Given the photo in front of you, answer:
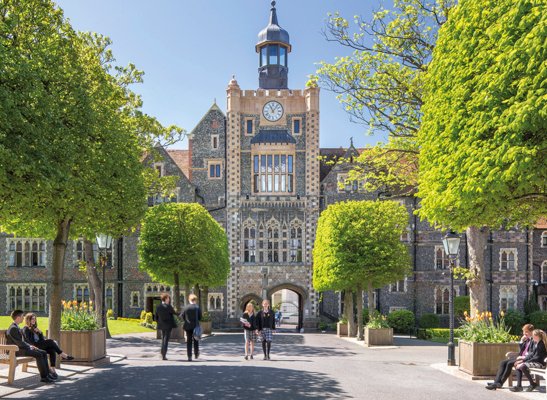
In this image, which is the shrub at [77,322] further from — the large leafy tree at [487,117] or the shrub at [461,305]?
the shrub at [461,305]

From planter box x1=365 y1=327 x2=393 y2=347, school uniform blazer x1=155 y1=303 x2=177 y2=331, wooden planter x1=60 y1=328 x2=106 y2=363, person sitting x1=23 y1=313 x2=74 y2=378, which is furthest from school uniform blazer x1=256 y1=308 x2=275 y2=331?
planter box x1=365 y1=327 x2=393 y2=347

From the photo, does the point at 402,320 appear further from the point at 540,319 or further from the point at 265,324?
the point at 265,324

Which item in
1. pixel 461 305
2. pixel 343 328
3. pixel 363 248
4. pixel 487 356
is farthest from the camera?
pixel 461 305

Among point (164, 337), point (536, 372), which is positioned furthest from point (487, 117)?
point (164, 337)

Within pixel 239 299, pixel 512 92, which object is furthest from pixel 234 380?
pixel 239 299

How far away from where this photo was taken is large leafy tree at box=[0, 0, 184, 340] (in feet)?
38.8

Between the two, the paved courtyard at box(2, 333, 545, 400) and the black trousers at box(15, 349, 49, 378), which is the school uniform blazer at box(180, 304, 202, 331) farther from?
the black trousers at box(15, 349, 49, 378)

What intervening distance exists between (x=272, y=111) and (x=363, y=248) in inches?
799

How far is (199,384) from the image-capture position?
42.5 feet

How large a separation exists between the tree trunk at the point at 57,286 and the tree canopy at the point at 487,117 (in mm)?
10393

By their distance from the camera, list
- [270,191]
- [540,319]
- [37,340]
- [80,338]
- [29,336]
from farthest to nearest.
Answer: [270,191], [540,319], [80,338], [37,340], [29,336]

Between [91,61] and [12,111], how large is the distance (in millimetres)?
12317

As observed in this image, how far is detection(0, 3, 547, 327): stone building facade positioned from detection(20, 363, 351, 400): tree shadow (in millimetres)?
31466

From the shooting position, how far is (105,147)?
56.6 ft
